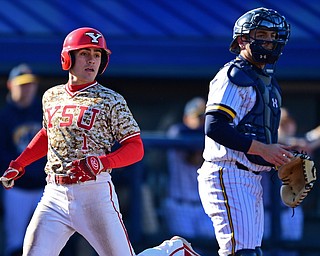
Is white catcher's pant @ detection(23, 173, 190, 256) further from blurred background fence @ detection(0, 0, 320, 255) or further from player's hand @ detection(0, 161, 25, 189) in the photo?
blurred background fence @ detection(0, 0, 320, 255)

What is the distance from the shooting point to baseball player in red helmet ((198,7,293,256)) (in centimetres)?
600

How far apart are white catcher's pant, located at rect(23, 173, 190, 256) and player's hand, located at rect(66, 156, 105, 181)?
8 cm

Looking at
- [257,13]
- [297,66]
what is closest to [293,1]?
[297,66]

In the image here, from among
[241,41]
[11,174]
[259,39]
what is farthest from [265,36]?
[11,174]

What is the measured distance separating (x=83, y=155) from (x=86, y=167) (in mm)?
193

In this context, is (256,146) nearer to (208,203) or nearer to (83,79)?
(208,203)

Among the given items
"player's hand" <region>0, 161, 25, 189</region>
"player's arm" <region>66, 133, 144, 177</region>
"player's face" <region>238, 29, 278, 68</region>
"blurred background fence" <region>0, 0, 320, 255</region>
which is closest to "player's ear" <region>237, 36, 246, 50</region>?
"player's face" <region>238, 29, 278, 68</region>

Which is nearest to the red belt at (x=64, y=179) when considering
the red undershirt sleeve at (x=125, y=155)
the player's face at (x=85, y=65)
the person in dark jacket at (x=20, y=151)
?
the red undershirt sleeve at (x=125, y=155)

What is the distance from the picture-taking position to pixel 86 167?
19.0 feet

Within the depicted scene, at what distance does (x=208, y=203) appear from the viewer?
617 centimetres

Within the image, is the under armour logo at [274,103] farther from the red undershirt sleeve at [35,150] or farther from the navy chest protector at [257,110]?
the red undershirt sleeve at [35,150]

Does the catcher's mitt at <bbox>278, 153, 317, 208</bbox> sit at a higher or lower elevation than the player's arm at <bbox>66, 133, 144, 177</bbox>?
lower

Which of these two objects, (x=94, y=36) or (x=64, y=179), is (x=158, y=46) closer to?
(x=94, y=36)

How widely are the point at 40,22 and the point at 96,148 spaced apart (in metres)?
5.95
